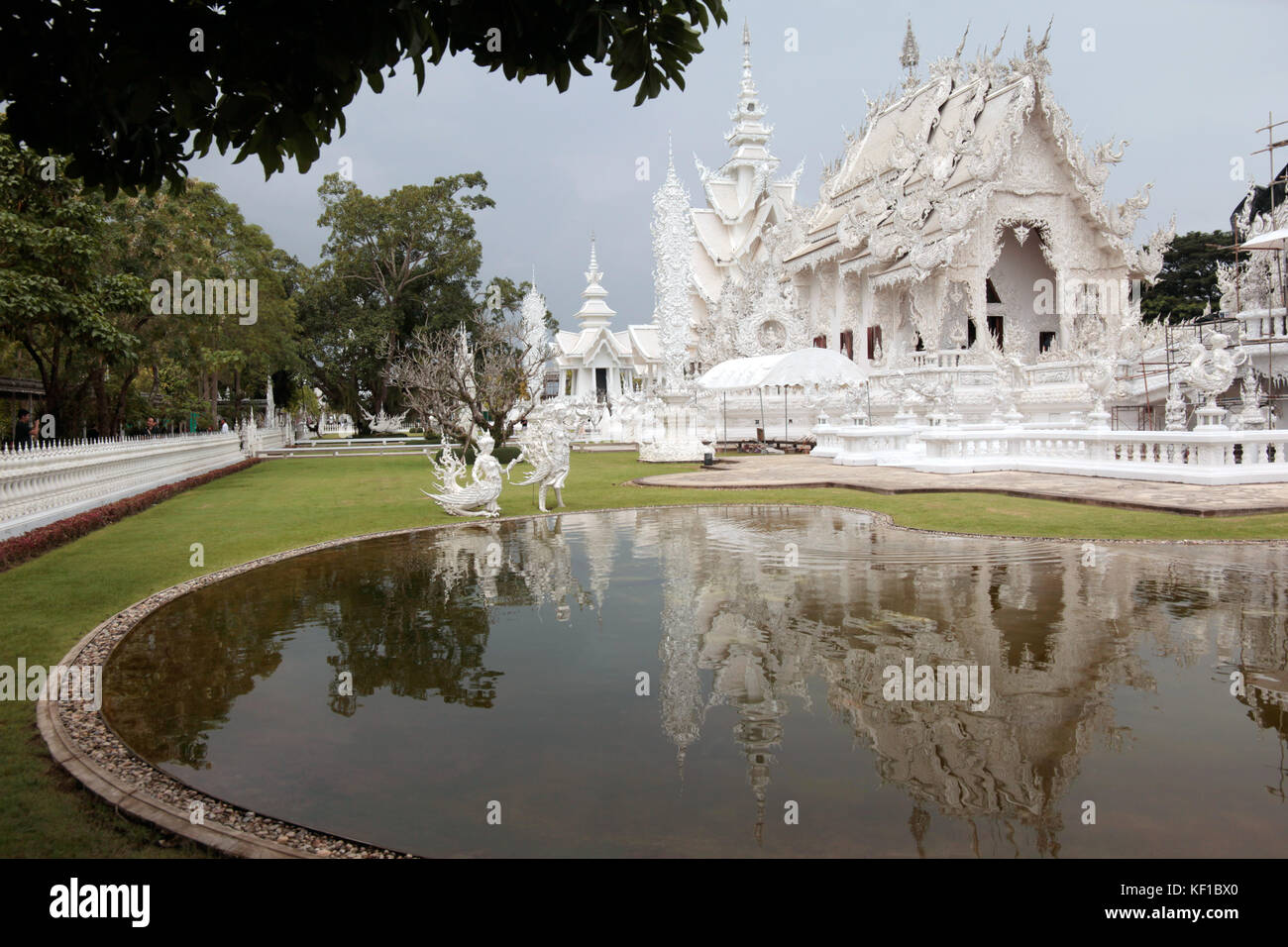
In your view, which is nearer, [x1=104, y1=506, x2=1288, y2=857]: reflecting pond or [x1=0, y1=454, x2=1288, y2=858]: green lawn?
[x1=104, y1=506, x2=1288, y2=857]: reflecting pond

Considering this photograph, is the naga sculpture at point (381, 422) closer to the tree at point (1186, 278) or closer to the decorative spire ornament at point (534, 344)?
the decorative spire ornament at point (534, 344)

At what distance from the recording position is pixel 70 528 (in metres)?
12.0

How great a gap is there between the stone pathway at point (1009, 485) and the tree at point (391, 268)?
1770cm

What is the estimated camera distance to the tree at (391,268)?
1387 inches

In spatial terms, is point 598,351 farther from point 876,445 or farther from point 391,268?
point 876,445

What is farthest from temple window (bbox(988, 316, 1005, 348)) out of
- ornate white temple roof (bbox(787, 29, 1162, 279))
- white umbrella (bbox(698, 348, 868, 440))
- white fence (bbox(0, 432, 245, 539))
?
white fence (bbox(0, 432, 245, 539))

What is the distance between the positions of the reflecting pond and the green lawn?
1.75 feet

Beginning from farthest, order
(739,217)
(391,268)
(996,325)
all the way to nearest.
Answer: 1. (739,217)
2. (391,268)
3. (996,325)

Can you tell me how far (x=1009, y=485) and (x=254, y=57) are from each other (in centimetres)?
1436

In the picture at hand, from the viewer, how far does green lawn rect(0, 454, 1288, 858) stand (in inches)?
151

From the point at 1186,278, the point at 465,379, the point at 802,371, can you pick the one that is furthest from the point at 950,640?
the point at 1186,278

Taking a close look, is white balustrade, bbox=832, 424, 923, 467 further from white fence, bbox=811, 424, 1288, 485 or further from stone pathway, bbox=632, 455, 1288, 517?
stone pathway, bbox=632, 455, 1288, 517

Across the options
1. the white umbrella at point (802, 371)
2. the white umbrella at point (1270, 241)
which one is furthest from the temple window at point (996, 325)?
the white umbrella at point (1270, 241)
